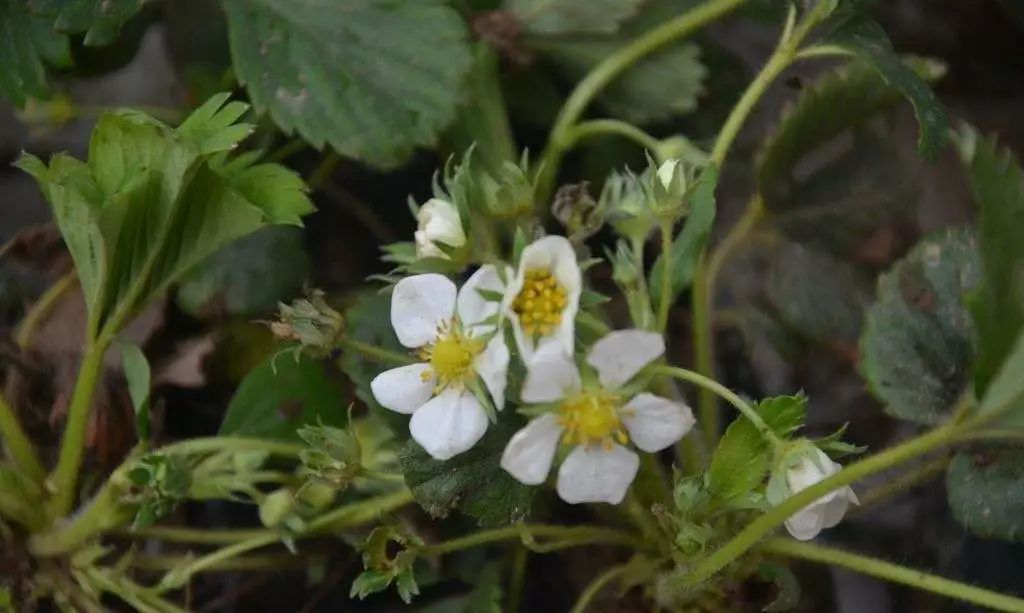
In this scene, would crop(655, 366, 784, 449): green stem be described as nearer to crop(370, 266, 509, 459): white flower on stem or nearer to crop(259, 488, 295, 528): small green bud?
crop(370, 266, 509, 459): white flower on stem

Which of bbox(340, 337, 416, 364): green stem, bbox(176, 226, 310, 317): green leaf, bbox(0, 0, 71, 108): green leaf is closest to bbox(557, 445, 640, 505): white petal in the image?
bbox(340, 337, 416, 364): green stem

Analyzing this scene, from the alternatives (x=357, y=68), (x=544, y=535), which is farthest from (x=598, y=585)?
(x=357, y=68)

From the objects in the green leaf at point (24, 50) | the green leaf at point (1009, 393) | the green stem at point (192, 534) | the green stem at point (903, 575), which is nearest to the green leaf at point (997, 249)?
the green leaf at point (1009, 393)

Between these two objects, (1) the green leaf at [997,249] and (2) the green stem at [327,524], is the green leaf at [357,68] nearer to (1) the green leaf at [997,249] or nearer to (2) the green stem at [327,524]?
(2) the green stem at [327,524]

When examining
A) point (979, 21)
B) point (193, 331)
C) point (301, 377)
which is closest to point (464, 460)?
point (301, 377)

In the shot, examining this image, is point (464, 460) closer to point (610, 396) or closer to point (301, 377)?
point (610, 396)

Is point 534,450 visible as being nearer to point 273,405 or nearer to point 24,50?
point 273,405
